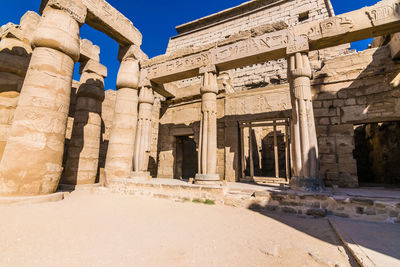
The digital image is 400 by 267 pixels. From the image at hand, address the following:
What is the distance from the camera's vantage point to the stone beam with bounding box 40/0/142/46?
257 inches

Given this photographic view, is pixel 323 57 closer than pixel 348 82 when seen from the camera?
No

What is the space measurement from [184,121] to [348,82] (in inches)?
271

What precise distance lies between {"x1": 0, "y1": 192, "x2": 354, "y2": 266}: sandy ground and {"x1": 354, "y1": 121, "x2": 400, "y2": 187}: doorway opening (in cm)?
611

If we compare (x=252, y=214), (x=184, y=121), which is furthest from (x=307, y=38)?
(x=184, y=121)

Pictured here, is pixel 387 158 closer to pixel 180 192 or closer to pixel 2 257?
pixel 180 192

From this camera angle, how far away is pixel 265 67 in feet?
37.9

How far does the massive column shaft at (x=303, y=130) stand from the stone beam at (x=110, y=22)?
21.4 feet

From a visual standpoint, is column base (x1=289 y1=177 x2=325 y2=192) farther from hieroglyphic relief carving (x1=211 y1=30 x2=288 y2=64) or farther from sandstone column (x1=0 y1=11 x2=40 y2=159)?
sandstone column (x1=0 y1=11 x2=40 y2=159)

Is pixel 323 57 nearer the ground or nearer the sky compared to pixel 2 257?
nearer the sky

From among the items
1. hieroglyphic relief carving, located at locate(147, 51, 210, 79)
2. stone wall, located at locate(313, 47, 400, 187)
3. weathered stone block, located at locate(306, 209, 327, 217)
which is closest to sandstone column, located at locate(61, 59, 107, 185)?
hieroglyphic relief carving, located at locate(147, 51, 210, 79)

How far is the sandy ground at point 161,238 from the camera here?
205 cm

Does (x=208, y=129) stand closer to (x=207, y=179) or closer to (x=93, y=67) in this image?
(x=207, y=179)

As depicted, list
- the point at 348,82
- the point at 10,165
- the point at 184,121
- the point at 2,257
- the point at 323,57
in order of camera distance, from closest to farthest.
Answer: the point at 2,257
the point at 10,165
the point at 348,82
the point at 184,121
the point at 323,57

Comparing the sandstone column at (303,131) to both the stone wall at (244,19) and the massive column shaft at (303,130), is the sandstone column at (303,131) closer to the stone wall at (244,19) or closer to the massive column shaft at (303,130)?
the massive column shaft at (303,130)
